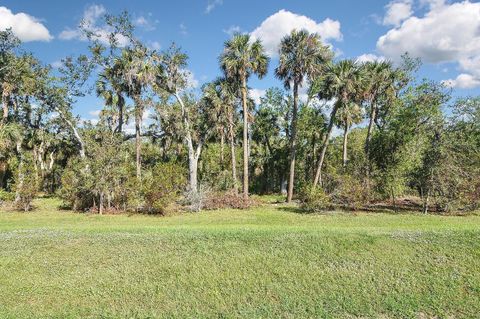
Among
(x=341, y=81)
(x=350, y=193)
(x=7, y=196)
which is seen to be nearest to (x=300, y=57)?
(x=341, y=81)

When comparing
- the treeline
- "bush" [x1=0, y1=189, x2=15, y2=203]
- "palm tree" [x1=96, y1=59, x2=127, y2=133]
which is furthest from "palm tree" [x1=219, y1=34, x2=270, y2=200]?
"bush" [x1=0, y1=189, x2=15, y2=203]

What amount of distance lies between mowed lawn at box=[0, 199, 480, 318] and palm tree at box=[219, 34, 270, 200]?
16.2m

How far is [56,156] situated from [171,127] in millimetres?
21736

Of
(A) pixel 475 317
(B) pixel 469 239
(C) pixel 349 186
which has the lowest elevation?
(A) pixel 475 317

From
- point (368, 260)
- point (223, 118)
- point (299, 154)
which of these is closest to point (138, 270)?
point (368, 260)

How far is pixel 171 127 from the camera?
1356 inches

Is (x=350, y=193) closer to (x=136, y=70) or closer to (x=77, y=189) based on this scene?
(x=77, y=189)

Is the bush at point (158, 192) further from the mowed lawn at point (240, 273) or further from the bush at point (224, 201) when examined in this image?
the mowed lawn at point (240, 273)

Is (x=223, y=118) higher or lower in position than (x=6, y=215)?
higher

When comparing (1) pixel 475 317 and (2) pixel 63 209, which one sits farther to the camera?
(2) pixel 63 209

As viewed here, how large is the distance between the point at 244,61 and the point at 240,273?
20.4m

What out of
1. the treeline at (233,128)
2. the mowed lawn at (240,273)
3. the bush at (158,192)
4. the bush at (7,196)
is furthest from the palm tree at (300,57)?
the bush at (7,196)

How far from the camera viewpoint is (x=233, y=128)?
3117 cm

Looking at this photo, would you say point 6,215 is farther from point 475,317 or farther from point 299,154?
point 299,154
